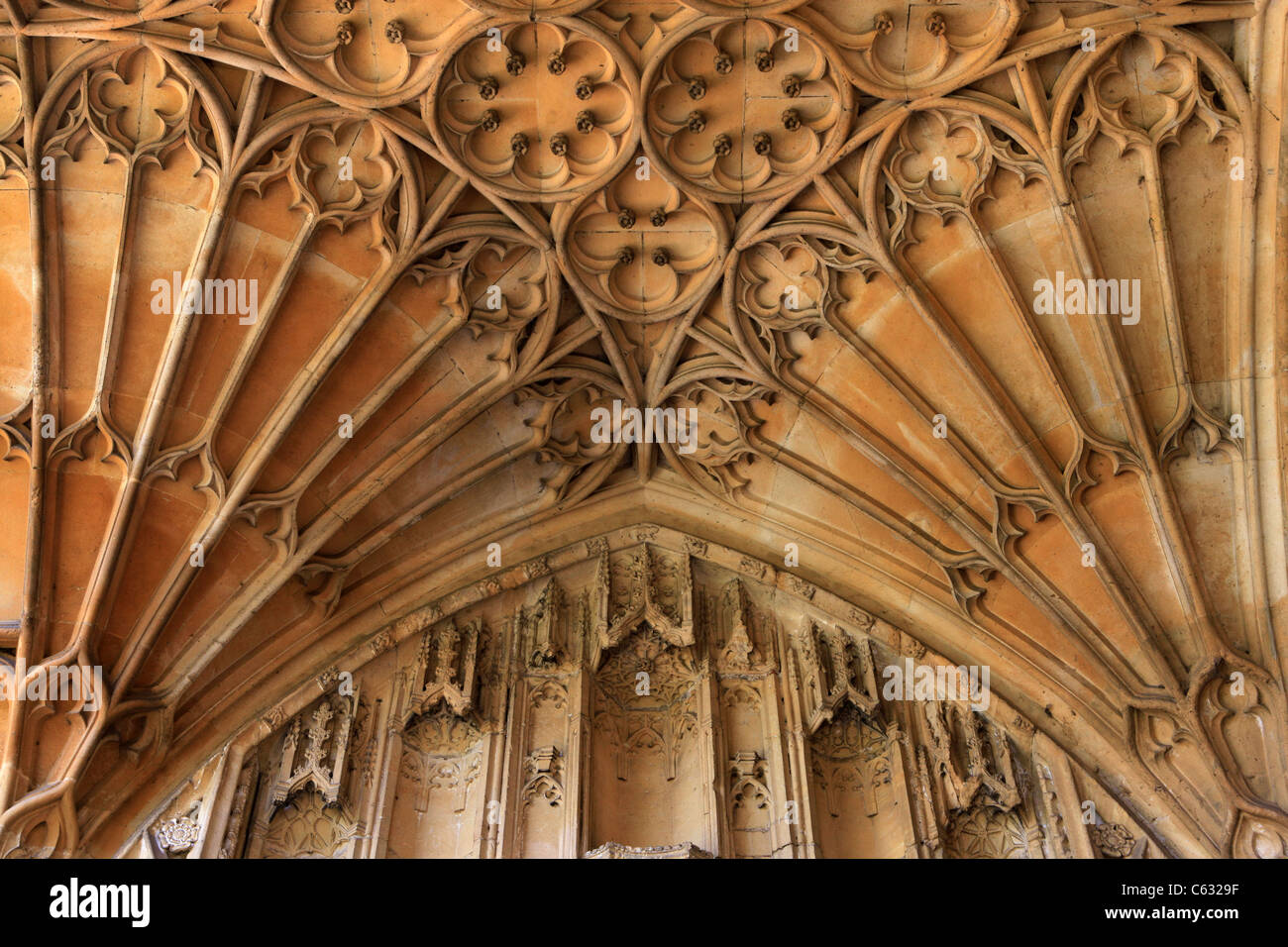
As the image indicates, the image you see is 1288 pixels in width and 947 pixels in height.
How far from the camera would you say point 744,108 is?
451 inches

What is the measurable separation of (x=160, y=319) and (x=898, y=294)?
6.16m

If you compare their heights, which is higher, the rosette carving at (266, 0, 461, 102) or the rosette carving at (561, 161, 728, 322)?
the rosette carving at (266, 0, 461, 102)

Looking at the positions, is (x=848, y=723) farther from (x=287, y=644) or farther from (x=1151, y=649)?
(x=287, y=644)

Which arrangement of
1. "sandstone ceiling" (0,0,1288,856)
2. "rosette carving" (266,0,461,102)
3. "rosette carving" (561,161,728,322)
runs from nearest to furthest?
"sandstone ceiling" (0,0,1288,856) → "rosette carving" (266,0,461,102) → "rosette carving" (561,161,728,322)

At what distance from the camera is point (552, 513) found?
13359mm

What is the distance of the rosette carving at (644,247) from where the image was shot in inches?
470

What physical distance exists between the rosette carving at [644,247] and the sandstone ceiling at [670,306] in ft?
0.14
